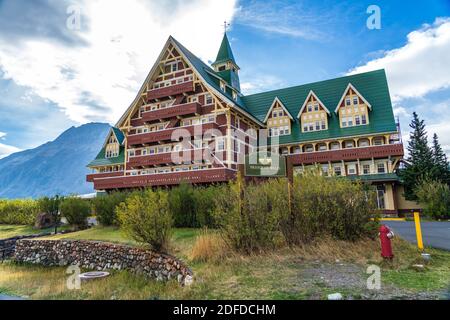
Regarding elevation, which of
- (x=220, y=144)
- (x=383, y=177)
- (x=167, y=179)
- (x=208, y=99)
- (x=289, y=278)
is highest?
(x=208, y=99)

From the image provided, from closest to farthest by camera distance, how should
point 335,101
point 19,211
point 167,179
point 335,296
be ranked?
point 335,296 → point 19,211 → point 167,179 → point 335,101

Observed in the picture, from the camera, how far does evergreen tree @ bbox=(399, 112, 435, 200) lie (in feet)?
90.1

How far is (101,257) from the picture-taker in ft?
42.0

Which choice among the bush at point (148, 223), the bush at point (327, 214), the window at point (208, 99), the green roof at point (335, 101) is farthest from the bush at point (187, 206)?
the green roof at point (335, 101)

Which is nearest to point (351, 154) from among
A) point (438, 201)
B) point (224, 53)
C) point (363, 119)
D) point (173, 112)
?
point (363, 119)

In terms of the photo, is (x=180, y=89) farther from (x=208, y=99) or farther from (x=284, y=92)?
(x=284, y=92)

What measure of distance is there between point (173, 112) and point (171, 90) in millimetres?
2936

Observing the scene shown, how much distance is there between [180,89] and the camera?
104 feet

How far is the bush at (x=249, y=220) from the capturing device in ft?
27.7

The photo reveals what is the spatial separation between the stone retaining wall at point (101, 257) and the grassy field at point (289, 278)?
366 millimetres

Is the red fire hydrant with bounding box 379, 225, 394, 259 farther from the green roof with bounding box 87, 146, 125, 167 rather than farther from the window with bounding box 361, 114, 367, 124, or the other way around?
the green roof with bounding box 87, 146, 125, 167

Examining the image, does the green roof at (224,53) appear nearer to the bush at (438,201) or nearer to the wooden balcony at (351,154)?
the wooden balcony at (351,154)

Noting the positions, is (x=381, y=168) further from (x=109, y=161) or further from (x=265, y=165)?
(x=109, y=161)
